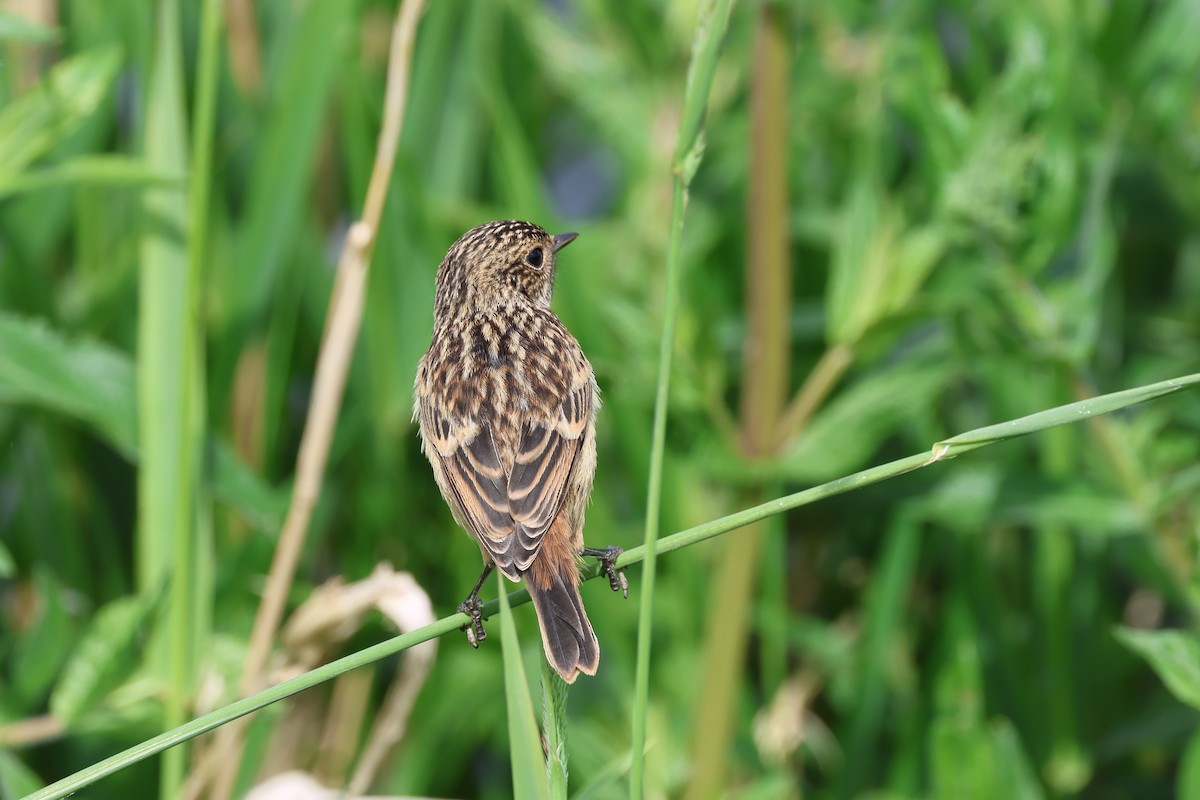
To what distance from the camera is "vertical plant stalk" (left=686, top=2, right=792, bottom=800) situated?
3.27 m

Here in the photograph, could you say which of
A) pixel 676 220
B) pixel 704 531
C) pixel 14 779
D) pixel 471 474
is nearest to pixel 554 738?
pixel 704 531

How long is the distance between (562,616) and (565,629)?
2.2 inches

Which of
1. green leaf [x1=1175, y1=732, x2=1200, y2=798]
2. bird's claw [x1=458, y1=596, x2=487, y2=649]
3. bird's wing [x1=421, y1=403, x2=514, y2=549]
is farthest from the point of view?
green leaf [x1=1175, y1=732, x2=1200, y2=798]

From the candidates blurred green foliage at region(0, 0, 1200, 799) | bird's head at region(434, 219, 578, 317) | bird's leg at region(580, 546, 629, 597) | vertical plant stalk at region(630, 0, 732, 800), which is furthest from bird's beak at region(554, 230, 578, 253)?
vertical plant stalk at region(630, 0, 732, 800)

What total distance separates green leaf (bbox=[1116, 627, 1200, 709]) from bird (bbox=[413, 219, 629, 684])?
1002 mm

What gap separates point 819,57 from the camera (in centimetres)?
455

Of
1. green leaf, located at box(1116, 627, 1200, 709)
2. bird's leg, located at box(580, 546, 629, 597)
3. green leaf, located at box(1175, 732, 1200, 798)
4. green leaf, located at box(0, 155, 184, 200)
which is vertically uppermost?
green leaf, located at box(0, 155, 184, 200)

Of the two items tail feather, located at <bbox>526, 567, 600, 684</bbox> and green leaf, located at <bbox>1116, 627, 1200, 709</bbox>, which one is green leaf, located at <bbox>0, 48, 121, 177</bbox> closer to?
tail feather, located at <bbox>526, 567, 600, 684</bbox>

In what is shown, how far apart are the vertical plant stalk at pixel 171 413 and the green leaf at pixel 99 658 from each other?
0.08 m

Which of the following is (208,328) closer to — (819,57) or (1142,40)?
(819,57)

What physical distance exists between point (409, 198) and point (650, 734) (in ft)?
5.34

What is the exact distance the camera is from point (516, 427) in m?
2.78

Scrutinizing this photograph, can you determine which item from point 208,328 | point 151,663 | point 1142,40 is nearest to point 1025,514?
point 1142,40

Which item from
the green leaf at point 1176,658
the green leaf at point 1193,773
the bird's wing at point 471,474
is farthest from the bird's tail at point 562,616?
the green leaf at point 1193,773
